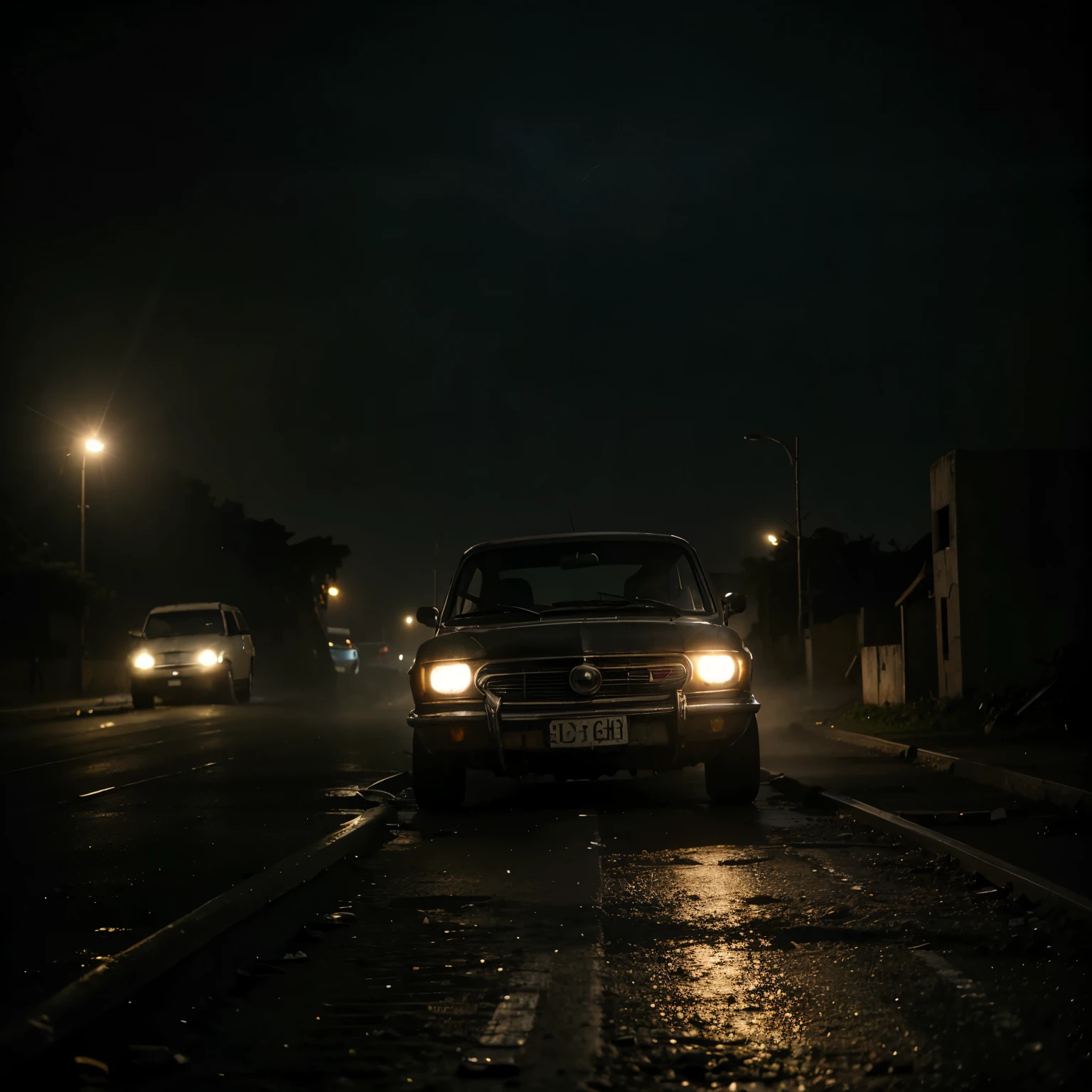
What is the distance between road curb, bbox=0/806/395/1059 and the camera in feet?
12.3

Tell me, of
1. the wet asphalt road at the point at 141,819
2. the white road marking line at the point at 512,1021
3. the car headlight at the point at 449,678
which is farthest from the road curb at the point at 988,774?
the white road marking line at the point at 512,1021

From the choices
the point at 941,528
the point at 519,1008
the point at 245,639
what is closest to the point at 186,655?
the point at 245,639

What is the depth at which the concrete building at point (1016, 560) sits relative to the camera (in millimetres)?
26625

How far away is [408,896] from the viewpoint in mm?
6871

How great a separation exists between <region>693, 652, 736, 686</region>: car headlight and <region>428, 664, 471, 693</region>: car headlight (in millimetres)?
1699

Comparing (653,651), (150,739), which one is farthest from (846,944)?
(150,739)

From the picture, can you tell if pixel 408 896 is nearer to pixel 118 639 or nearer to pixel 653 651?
pixel 653 651

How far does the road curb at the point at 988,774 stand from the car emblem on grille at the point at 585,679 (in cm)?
387

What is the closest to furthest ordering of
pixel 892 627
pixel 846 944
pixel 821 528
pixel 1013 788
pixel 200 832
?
pixel 846 944
pixel 200 832
pixel 1013 788
pixel 892 627
pixel 821 528

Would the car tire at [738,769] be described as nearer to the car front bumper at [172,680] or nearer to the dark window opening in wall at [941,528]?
the dark window opening in wall at [941,528]

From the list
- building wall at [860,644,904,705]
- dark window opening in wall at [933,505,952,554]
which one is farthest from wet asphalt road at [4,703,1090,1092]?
building wall at [860,644,904,705]

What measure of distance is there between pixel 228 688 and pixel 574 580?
22.4 meters

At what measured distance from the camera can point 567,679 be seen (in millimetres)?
9750

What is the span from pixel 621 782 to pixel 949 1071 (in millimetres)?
9299
